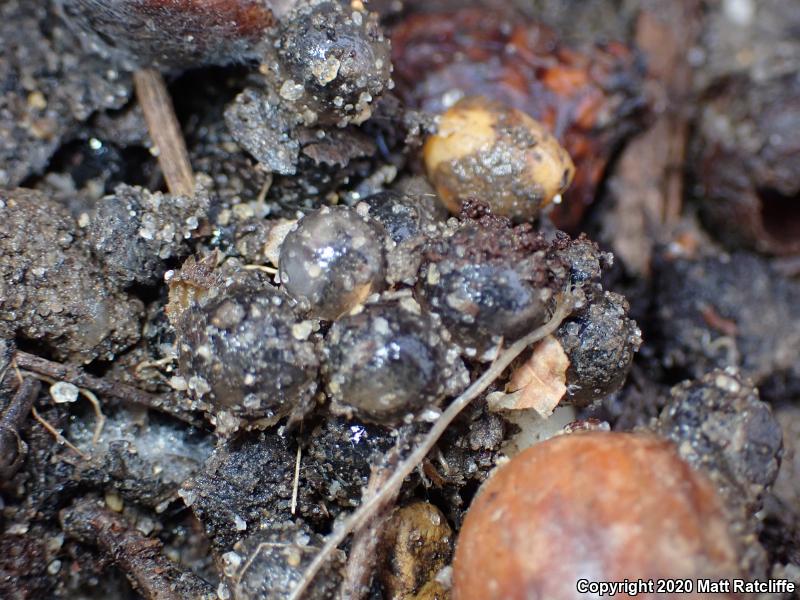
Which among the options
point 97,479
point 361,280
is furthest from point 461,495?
point 97,479

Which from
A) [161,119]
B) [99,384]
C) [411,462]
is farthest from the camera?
[161,119]

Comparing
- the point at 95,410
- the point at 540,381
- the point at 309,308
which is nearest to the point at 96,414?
the point at 95,410

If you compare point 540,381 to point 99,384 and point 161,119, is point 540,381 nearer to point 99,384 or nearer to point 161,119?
point 99,384

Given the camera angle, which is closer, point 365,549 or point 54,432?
point 365,549

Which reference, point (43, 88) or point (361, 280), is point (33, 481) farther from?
point (43, 88)

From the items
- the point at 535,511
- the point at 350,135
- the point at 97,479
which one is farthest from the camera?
the point at 350,135

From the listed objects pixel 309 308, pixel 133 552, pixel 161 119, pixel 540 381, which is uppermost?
pixel 161 119

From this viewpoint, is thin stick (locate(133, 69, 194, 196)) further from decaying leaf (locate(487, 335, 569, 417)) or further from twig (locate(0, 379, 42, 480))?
decaying leaf (locate(487, 335, 569, 417))
